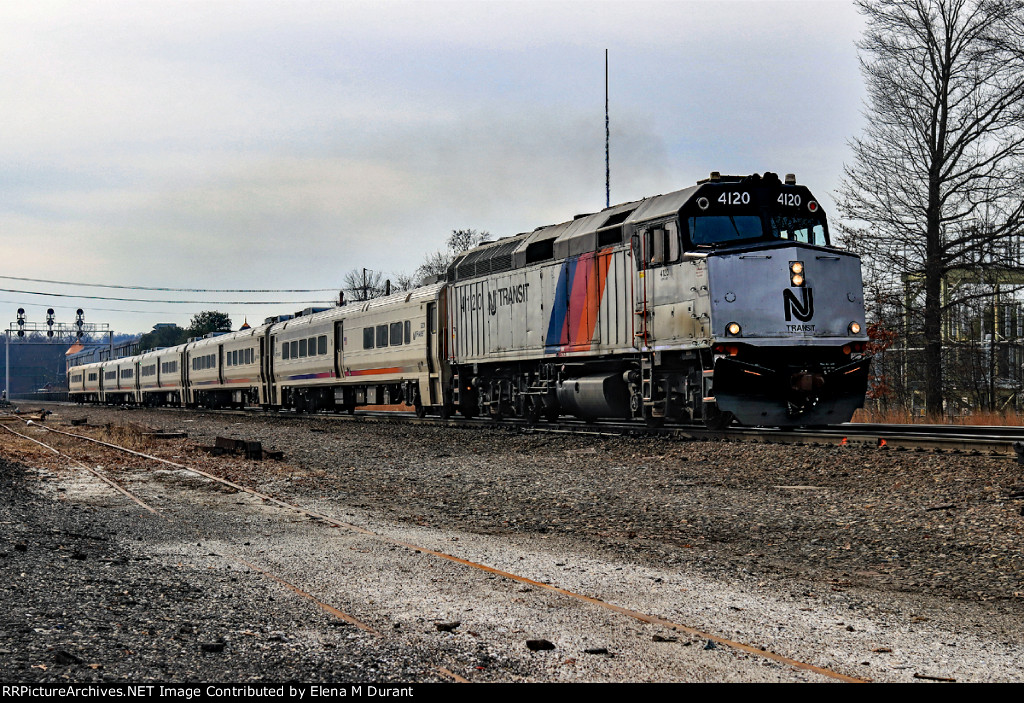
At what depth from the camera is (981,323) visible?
83.7 feet

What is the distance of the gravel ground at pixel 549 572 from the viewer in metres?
4.48

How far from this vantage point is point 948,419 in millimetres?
21516

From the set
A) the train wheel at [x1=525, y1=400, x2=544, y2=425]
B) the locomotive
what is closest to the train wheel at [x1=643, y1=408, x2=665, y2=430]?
the locomotive

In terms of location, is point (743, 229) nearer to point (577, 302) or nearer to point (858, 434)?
point (858, 434)

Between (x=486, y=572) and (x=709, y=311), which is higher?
(x=709, y=311)

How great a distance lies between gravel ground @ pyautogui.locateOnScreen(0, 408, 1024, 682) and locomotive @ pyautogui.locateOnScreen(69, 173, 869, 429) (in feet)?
6.65

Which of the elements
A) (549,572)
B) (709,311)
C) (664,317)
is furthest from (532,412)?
(549,572)

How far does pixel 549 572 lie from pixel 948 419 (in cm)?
1774

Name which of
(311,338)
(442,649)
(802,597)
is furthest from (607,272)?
(311,338)

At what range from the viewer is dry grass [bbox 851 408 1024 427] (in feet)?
66.1

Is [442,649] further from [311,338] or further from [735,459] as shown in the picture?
[311,338]

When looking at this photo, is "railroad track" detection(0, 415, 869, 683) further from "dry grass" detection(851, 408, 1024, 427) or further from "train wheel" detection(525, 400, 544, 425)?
"dry grass" detection(851, 408, 1024, 427)

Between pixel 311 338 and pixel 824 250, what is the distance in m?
22.1

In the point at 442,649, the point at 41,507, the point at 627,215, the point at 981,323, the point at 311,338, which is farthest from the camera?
the point at 311,338
